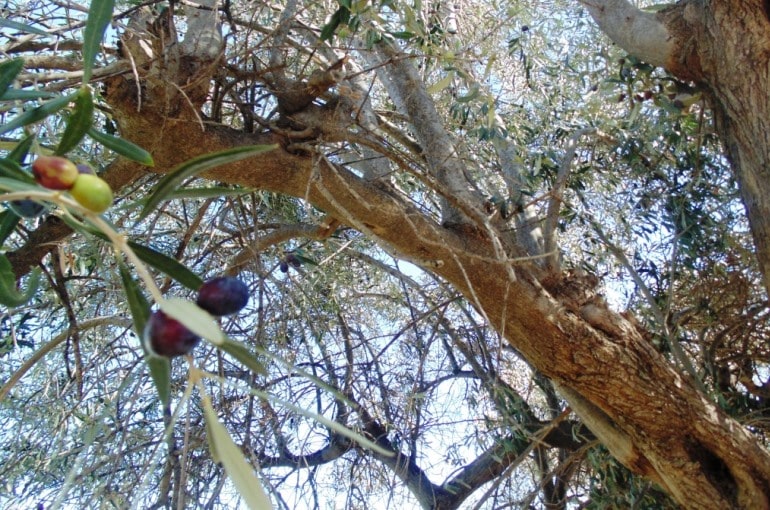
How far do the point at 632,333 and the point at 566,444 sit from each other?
1.40 metres

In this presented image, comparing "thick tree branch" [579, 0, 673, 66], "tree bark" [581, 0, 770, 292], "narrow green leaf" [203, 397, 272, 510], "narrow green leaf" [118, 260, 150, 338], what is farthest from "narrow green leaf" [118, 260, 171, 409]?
"thick tree branch" [579, 0, 673, 66]

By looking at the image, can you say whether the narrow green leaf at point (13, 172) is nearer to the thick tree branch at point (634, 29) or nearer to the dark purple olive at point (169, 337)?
the dark purple olive at point (169, 337)

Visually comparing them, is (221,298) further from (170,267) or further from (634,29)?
(634,29)

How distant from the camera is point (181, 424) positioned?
A: 3562 mm

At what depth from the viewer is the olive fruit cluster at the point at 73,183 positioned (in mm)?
817

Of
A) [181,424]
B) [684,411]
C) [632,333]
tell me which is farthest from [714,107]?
[181,424]

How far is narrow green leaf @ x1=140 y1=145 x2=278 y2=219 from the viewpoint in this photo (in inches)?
41.4

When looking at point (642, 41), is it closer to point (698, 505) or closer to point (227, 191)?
point (698, 505)

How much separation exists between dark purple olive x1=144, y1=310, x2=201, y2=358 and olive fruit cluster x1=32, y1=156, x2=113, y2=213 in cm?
15

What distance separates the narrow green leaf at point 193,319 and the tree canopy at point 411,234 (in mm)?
147

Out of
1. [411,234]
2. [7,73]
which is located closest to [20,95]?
[7,73]

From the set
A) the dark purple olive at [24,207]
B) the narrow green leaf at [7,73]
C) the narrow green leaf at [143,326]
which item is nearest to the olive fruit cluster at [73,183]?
the narrow green leaf at [143,326]

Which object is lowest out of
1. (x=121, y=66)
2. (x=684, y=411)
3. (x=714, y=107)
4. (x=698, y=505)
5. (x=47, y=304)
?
(x=698, y=505)

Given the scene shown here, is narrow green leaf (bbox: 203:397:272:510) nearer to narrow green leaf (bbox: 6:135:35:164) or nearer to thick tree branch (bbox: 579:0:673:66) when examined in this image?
narrow green leaf (bbox: 6:135:35:164)
